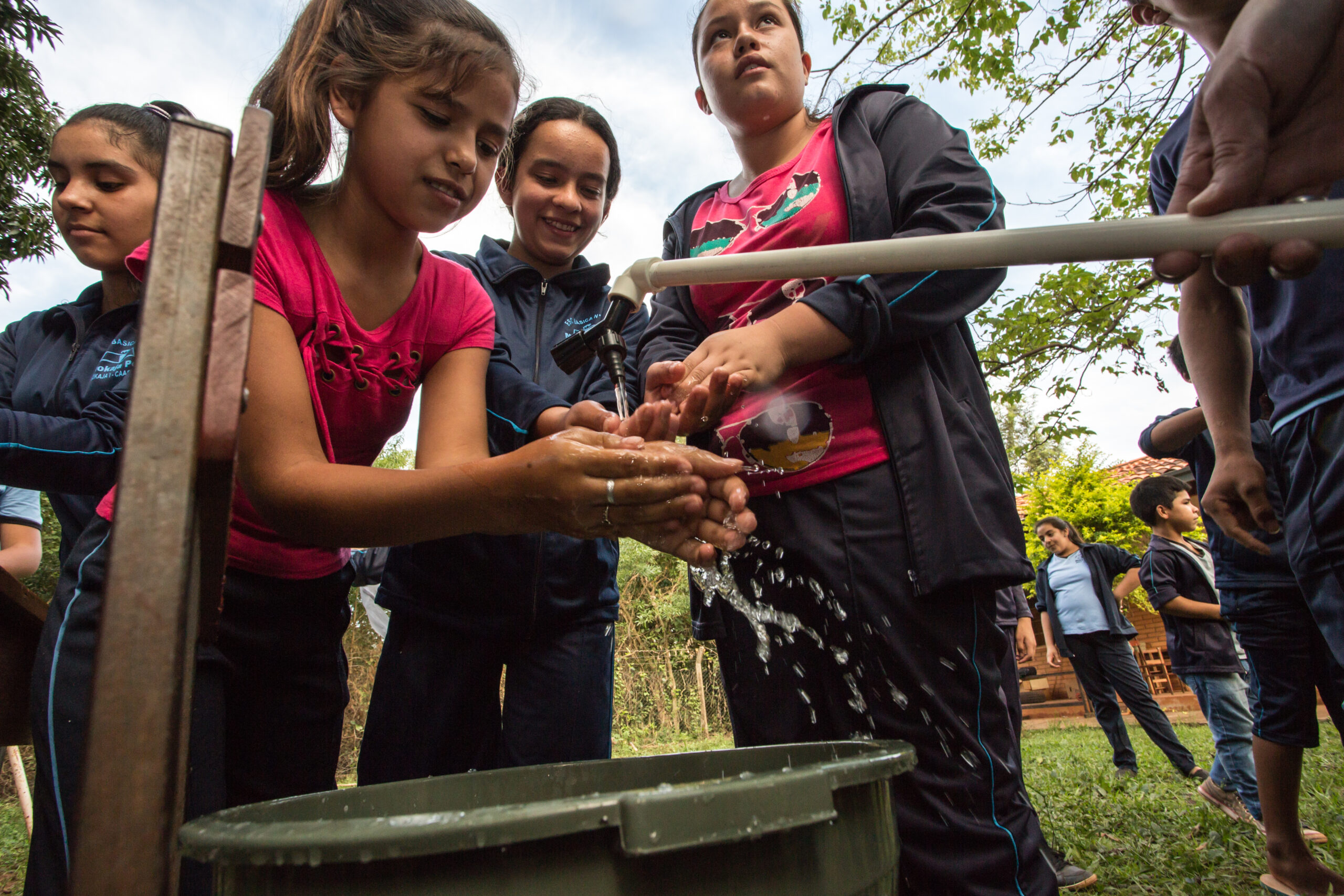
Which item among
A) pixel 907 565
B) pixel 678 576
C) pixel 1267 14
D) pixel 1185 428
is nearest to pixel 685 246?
pixel 907 565

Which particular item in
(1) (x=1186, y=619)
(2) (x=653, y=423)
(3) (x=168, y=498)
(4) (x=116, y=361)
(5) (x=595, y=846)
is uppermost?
(4) (x=116, y=361)

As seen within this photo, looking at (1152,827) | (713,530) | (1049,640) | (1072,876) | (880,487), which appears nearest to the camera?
(713,530)

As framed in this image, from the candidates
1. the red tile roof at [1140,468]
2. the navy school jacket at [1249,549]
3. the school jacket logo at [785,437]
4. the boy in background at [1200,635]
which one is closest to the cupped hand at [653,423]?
the school jacket logo at [785,437]

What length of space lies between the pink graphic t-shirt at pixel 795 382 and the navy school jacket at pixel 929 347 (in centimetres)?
4

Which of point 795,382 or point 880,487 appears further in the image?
point 795,382

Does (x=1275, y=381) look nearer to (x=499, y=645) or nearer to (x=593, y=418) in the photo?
(x=593, y=418)

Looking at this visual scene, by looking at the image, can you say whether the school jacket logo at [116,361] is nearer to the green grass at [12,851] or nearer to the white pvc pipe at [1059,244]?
the white pvc pipe at [1059,244]

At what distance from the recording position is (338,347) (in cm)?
159

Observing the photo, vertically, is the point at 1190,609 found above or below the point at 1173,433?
below

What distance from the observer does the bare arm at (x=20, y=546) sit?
2.56 m

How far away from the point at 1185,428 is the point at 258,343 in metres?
3.16

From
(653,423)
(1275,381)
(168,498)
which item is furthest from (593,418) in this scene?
(1275,381)

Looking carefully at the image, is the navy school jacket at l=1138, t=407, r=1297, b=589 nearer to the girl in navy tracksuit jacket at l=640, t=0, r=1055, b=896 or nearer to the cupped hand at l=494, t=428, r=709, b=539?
the girl in navy tracksuit jacket at l=640, t=0, r=1055, b=896

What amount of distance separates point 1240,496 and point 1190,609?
325 centimetres
